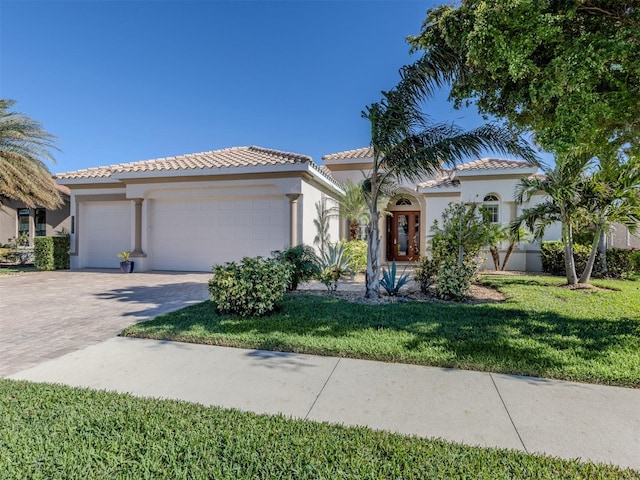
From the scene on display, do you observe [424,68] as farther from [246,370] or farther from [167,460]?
[167,460]

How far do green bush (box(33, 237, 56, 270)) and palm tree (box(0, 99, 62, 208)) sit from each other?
7.33 feet

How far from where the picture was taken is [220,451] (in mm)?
2549

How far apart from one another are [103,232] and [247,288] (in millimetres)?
12883

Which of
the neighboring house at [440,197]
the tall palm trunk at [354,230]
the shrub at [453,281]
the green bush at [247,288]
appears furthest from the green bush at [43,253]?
the shrub at [453,281]

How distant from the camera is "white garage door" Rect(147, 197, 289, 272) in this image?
1320 centimetres

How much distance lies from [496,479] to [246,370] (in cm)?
294

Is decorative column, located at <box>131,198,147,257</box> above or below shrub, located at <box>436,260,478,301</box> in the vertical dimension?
above

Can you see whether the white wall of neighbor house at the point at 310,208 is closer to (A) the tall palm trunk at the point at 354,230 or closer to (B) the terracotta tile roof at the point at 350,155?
(A) the tall palm trunk at the point at 354,230

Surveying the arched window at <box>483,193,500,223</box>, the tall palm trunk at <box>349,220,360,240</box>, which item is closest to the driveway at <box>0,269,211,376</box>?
the tall palm trunk at <box>349,220,360,240</box>

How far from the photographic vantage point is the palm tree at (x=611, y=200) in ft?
31.0

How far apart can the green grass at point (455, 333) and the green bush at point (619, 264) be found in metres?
5.77

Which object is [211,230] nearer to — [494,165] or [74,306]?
[74,306]

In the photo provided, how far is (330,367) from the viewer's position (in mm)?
4324

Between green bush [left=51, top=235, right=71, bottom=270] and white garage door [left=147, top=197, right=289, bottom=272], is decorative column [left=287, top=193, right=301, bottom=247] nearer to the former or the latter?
white garage door [left=147, top=197, right=289, bottom=272]
